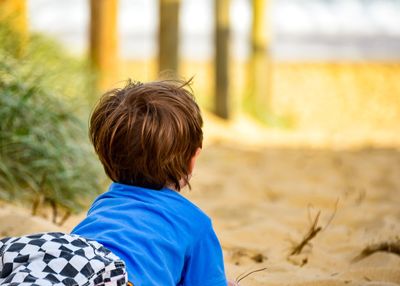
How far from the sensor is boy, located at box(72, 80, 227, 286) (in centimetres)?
182

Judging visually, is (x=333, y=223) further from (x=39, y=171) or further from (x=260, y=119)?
(x=260, y=119)

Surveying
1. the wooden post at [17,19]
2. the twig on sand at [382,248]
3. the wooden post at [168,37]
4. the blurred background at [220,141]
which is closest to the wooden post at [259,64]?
the blurred background at [220,141]

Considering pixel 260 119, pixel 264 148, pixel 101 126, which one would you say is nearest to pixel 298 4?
pixel 260 119

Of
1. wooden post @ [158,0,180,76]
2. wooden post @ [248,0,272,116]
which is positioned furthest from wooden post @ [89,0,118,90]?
wooden post @ [248,0,272,116]

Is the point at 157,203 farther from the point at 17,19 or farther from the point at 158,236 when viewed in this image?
the point at 17,19

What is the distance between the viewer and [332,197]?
174 inches

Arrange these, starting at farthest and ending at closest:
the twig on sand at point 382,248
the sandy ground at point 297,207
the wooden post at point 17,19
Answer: the wooden post at point 17,19 → the twig on sand at point 382,248 → the sandy ground at point 297,207

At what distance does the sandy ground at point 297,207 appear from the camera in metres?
2.71

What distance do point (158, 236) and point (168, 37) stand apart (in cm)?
637

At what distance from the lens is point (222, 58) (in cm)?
947

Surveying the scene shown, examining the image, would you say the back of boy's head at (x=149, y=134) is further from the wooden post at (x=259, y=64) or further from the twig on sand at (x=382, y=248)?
the wooden post at (x=259, y=64)

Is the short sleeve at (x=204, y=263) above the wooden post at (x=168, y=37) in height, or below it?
below

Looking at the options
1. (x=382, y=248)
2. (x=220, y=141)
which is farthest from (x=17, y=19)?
(x=220, y=141)

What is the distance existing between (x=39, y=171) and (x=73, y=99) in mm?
776
